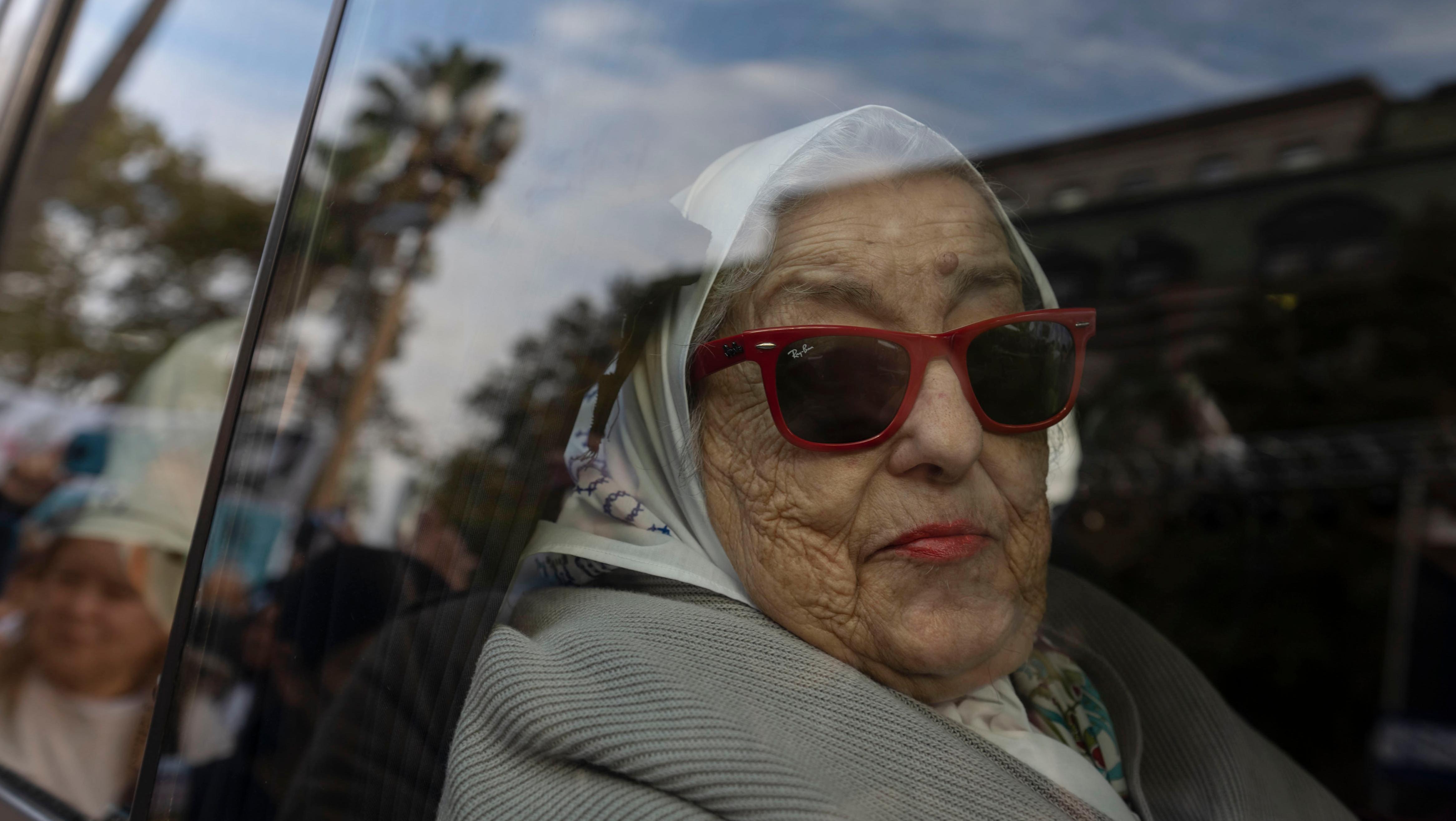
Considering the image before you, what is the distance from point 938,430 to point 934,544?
152mm

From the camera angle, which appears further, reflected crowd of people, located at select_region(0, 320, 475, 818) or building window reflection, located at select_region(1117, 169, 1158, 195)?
building window reflection, located at select_region(1117, 169, 1158, 195)

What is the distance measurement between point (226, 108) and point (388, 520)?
132cm

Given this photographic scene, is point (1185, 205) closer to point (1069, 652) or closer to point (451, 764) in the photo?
point (1069, 652)

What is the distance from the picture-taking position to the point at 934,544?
120cm

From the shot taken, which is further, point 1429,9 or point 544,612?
point 1429,9

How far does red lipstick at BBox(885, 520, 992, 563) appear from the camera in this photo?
3.92 feet

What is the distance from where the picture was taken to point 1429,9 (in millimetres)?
1769

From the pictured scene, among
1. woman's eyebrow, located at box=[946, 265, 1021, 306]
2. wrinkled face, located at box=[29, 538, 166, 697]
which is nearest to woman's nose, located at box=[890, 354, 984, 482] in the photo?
woman's eyebrow, located at box=[946, 265, 1021, 306]

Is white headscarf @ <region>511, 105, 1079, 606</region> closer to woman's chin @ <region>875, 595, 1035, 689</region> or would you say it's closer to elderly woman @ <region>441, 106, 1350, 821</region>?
elderly woman @ <region>441, 106, 1350, 821</region>

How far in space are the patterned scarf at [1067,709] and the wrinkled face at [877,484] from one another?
11cm

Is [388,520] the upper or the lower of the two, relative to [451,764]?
upper

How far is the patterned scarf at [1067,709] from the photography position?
1.30 metres

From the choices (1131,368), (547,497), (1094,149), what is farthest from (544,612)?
(1131,368)

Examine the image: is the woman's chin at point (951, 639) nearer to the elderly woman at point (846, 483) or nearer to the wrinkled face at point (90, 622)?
the elderly woman at point (846, 483)
